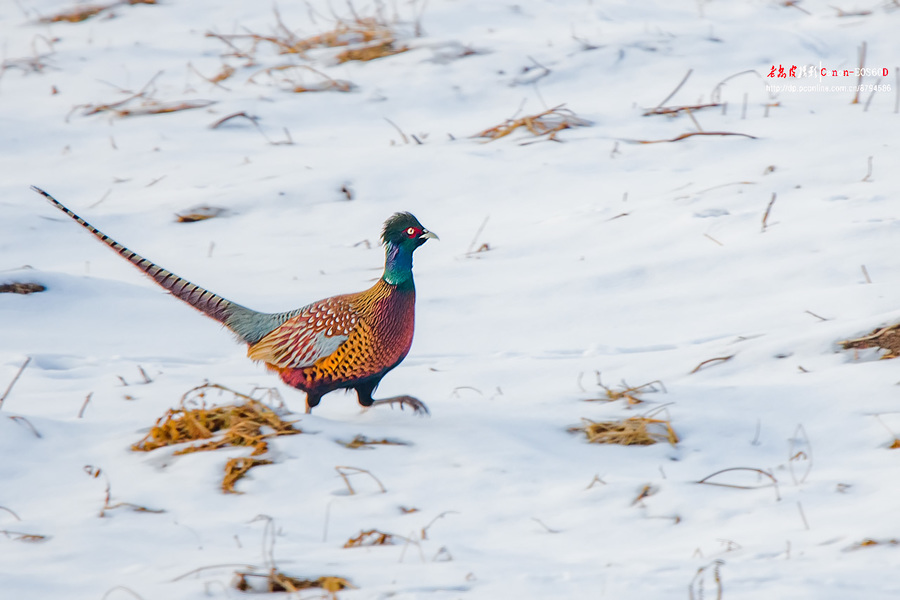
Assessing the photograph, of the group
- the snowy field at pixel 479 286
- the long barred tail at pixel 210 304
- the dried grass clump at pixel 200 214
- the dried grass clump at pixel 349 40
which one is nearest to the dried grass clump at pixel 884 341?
the snowy field at pixel 479 286

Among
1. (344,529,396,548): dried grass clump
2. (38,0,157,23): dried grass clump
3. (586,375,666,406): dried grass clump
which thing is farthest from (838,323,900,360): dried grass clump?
(38,0,157,23): dried grass clump

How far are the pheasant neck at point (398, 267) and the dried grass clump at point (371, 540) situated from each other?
1.15m

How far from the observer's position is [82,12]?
9.85 meters

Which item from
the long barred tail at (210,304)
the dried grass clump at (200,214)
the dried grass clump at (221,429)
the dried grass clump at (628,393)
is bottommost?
the dried grass clump at (200,214)

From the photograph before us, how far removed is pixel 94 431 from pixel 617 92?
5430mm

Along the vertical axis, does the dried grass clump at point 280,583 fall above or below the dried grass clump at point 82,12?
below

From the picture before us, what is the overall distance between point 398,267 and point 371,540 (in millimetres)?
1225

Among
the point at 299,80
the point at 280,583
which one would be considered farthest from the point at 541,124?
the point at 280,583

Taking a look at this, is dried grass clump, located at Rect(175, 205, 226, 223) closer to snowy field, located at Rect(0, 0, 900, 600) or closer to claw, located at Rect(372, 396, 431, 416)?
snowy field, located at Rect(0, 0, 900, 600)

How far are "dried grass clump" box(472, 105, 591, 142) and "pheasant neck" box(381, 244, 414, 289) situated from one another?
3.57m

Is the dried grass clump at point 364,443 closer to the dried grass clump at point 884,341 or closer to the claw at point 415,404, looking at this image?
the claw at point 415,404

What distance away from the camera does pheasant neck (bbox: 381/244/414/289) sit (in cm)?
353

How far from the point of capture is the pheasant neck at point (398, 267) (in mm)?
3531

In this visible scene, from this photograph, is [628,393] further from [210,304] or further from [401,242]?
[210,304]
